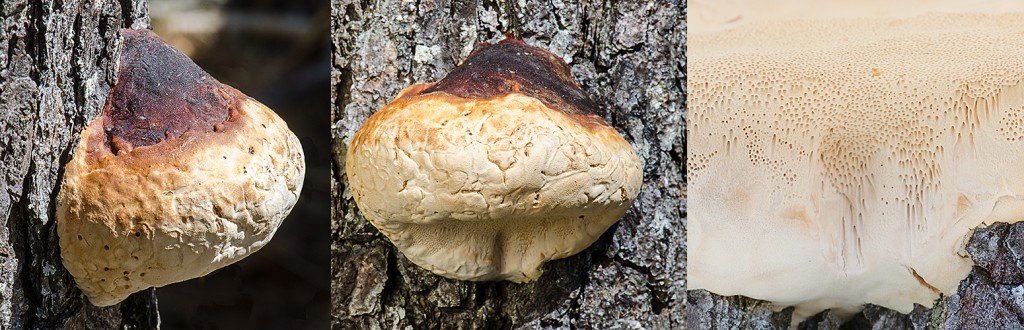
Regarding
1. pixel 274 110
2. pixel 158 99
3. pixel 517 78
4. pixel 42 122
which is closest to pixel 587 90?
pixel 517 78

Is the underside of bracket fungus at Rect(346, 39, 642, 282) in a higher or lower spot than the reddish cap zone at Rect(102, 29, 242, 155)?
lower

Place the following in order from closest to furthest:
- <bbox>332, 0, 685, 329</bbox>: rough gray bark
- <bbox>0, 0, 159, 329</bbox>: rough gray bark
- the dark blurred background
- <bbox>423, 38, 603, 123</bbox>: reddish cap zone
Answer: <bbox>0, 0, 159, 329</bbox>: rough gray bark
the dark blurred background
<bbox>423, 38, 603, 123</bbox>: reddish cap zone
<bbox>332, 0, 685, 329</bbox>: rough gray bark

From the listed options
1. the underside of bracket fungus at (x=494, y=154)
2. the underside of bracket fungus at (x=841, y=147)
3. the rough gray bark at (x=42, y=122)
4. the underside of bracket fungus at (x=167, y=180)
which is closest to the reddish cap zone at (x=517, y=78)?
the underside of bracket fungus at (x=494, y=154)

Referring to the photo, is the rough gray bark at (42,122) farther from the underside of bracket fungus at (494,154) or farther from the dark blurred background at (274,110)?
the underside of bracket fungus at (494,154)

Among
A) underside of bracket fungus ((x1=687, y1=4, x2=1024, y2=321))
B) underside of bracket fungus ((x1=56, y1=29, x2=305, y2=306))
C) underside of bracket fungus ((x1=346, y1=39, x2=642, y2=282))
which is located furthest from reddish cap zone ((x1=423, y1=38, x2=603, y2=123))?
underside of bracket fungus ((x1=56, y1=29, x2=305, y2=306))

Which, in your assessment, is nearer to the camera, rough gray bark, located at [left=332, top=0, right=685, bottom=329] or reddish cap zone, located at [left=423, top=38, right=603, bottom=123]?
reddish cap zone, located at [left=423, top=38, right=603, bottom=123]

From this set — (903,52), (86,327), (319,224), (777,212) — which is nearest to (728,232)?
(777,212)

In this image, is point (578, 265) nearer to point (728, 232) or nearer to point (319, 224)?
point (728, 232)

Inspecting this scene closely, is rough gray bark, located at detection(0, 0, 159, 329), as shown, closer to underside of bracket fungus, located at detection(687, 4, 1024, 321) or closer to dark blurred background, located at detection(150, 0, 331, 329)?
dark blurred background, located at detection(150, 0, 331, 329)
